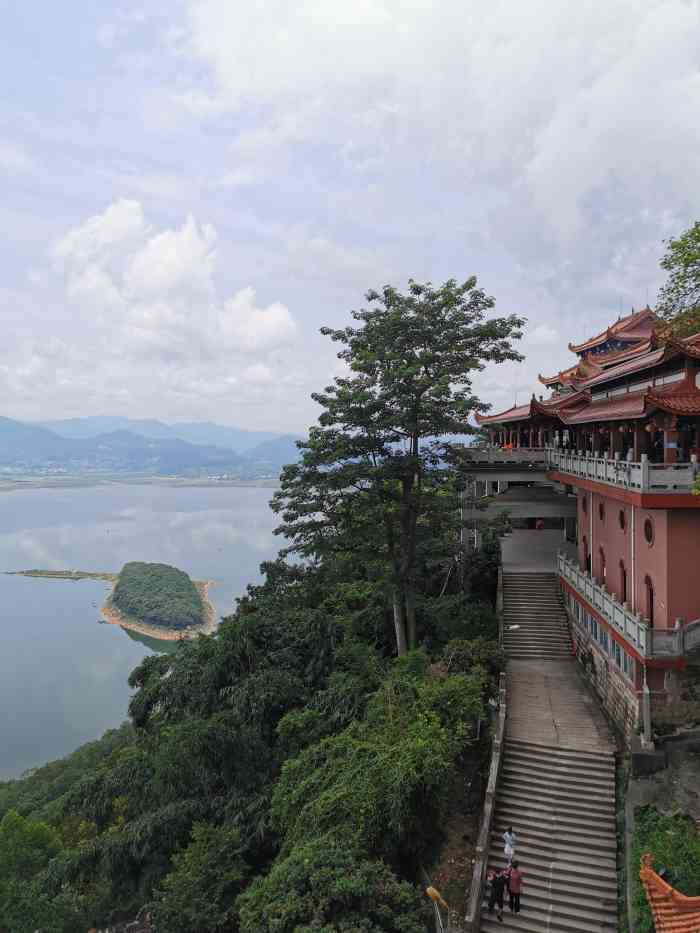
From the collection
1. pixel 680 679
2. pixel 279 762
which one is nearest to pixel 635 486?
pixel 680 679

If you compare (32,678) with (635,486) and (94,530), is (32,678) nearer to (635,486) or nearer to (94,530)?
(635,486)

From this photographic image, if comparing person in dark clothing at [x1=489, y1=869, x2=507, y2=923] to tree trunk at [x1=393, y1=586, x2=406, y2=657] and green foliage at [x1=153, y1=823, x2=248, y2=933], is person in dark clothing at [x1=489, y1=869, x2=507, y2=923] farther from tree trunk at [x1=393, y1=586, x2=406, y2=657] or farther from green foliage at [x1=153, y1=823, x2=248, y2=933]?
tree trunk at [x1=393, y1=586, x2=406, y2=657]

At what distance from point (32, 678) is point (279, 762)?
53186 millimetres

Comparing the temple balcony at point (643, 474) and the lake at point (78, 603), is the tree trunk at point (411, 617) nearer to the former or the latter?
the temple balcony at point (643, 474)

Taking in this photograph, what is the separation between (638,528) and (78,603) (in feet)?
294

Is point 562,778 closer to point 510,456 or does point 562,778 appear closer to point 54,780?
point 510,456

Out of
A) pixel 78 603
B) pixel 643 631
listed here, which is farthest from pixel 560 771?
pixel 78 603

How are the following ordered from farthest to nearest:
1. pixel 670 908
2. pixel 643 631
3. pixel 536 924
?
1. pixel 643 631
2. pixel 536 924
3. pixel 670 908

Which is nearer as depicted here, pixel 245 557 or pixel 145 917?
pixel 145 917

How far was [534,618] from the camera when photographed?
2136 cm

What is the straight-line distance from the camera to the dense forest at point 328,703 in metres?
12.6

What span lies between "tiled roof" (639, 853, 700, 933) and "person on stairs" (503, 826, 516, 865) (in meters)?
2.68

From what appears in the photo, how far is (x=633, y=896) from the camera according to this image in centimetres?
1073

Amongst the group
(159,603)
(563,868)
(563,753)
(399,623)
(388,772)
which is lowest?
(159,603)
